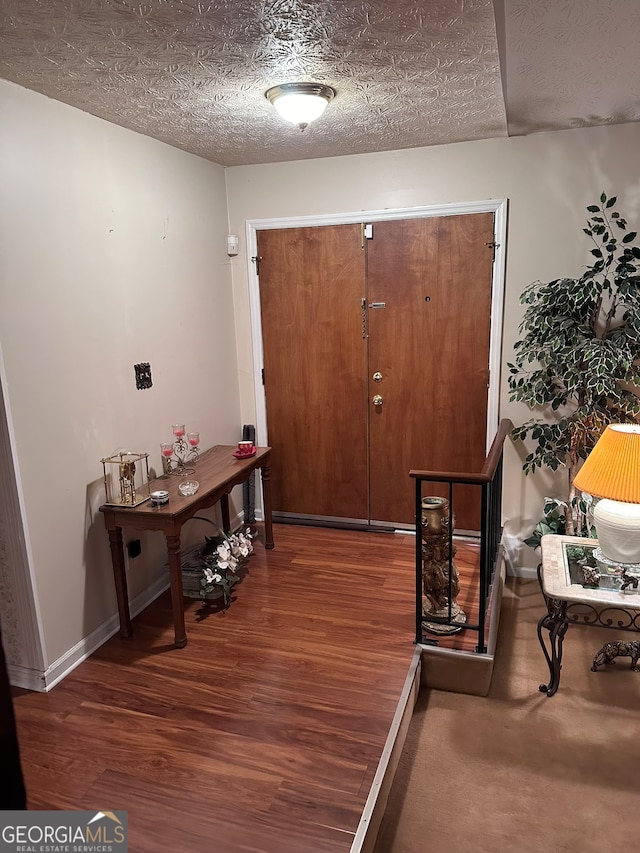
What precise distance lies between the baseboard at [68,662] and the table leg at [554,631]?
196cm

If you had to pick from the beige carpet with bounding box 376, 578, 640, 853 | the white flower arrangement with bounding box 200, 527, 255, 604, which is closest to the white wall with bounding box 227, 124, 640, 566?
the beige carpet with bounding box 376, 578, 640, 853

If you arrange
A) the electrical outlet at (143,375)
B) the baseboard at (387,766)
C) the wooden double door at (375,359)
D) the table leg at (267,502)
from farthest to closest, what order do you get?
the table leg at (267,502) → the wooden double door at (375,359) → the electrical outlet at (143,375) → the baseboard at (387,766)

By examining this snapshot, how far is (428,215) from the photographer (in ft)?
11.6

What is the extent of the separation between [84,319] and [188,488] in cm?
91

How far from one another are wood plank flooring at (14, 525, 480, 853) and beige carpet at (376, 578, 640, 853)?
22 cm

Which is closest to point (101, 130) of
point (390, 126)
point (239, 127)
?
point (239, 127)

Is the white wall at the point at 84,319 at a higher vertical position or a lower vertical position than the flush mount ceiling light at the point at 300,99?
lower

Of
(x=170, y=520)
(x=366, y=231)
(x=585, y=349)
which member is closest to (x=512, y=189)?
(x=366, y=231)

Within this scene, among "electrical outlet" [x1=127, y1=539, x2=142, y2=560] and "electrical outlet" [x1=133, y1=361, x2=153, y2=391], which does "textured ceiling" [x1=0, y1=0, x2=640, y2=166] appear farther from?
"electrical outlet" [x1=127, y1=539, x2=142, y2=560]

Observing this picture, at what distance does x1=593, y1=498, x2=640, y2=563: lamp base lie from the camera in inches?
92.9

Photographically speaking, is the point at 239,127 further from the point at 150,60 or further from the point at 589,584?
the point at 589,584

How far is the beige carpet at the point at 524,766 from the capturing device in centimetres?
196

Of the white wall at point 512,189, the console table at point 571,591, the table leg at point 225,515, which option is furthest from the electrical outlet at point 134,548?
the white wall at point 512,189

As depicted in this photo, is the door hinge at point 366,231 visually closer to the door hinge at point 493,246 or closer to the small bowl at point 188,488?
the door hinge at point 493,246
